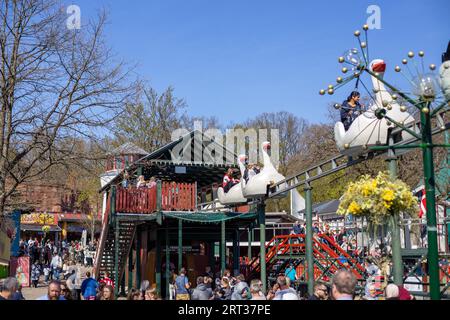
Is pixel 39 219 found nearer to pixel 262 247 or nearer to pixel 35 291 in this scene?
pixel 35 291

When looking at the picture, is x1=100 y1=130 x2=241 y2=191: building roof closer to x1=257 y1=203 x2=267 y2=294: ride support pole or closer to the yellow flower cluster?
x1=257 y1=203 x2=267 y2=294: ride support pole

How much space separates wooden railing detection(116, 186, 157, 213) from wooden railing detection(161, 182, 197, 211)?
368mm

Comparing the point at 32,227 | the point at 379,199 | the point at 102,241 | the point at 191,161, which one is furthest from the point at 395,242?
the point at 32,227

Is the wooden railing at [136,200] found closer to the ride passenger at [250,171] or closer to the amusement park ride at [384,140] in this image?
the amusement park ride at [384,140]

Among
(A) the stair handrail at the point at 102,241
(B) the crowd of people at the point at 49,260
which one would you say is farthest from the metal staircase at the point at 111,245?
(B) the crowd of people at the point at 49,260

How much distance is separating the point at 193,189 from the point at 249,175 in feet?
11.9

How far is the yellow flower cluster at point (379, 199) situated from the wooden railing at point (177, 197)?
1248cm

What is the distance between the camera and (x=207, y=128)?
51.8 m

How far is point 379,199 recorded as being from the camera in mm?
8172

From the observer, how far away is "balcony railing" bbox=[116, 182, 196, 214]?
20047 millimetres

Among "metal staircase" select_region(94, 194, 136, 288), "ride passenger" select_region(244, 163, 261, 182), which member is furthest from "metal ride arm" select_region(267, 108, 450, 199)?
"metal staircase" select_region(94, 194, 136, 288)
